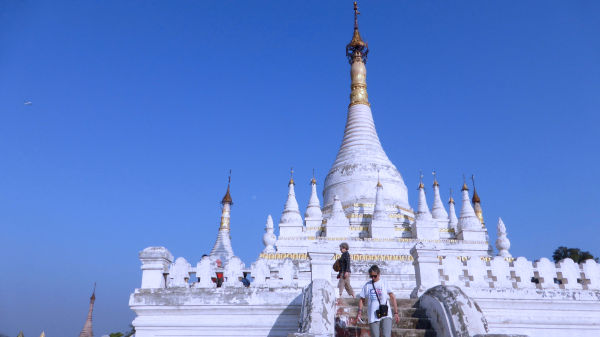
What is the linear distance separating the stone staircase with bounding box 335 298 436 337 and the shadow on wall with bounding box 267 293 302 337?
1152 mm

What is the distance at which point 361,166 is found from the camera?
99.5ft

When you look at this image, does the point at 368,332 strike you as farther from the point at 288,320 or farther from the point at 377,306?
the point at 288,320

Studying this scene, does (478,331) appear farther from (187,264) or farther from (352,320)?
(187,264)

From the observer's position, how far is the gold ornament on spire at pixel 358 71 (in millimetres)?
34562

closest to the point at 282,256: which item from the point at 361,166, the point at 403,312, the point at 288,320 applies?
the point at 361,166

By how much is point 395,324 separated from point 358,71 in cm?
2927

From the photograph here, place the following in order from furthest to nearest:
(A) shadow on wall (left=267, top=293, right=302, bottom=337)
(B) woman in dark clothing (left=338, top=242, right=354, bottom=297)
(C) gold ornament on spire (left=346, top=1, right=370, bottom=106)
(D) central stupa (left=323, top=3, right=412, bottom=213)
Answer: (C) gold ornament on spire (left=346, top=1, right=370, bottom=106)
(D) central stupa (left=323, top=3, right=412, bottom=213)
(A) shadow on wall (left=267, top=293, right=302, bottom=337)
(B) woman in dark clothing (left=338, top=242, right=354, bottom=297)

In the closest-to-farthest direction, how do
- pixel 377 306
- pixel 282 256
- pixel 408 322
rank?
pixel 377 306 < pixel 408 322 < pixel 282 256

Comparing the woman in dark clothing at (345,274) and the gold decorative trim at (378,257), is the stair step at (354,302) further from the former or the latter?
the gold decorative trim at (378,257)

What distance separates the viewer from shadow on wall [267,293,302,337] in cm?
977

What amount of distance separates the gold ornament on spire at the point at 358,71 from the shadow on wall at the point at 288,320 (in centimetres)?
2600

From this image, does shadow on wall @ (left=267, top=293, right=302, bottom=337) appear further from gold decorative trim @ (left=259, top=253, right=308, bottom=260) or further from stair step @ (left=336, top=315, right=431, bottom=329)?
gold decorative trim @ (left=259, top=253, right=308, bottom=260)

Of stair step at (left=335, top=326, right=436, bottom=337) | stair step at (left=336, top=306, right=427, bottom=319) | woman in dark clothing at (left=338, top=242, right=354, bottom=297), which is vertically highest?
woman in dark clothing at (left=338, top=242, right=354, bottom=297)

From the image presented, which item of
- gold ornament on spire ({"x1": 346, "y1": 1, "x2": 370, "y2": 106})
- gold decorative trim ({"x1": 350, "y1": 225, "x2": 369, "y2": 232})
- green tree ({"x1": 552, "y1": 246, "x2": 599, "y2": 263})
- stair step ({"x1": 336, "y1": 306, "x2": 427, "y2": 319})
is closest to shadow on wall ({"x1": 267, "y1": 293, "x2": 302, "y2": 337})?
stair step ({"x1": 336, "y1": 306, "x2": 427, "y2": 319})
